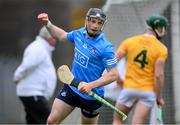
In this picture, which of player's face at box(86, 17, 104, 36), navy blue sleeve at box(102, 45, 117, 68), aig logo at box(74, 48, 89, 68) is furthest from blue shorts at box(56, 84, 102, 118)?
player's face at box(86, 17, 104, 36)

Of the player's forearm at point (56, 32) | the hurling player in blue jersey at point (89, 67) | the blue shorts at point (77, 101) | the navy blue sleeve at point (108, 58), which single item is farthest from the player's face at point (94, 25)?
the blue shorts at point (77, 101)

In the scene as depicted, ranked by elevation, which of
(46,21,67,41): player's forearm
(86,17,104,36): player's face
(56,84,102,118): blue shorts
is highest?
(86,17,104,36): player's face

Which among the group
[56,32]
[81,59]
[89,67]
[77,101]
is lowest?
[77,101]

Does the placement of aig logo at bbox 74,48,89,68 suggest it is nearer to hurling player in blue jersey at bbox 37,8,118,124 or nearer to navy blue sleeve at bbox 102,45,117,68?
hurling player in blue jersey at bbox 37,8,118,124

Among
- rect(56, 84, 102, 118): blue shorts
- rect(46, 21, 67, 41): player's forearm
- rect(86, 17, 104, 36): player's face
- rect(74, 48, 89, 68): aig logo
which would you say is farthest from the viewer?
rect(46, 21, 67, 41): player's forearm

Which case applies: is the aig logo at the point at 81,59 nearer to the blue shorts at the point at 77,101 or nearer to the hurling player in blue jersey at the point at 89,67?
the hurling player in blue jersey at the point at 89,67

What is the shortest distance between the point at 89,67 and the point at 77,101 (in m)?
0.50

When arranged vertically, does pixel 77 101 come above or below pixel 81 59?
below

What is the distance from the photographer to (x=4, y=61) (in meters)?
21.9

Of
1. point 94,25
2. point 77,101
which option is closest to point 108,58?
point 94,25

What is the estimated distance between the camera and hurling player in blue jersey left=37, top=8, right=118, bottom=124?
45.3 ft

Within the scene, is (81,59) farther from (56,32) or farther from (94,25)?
(56,32)

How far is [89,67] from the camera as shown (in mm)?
14000

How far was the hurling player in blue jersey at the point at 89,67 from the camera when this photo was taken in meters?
13.8
